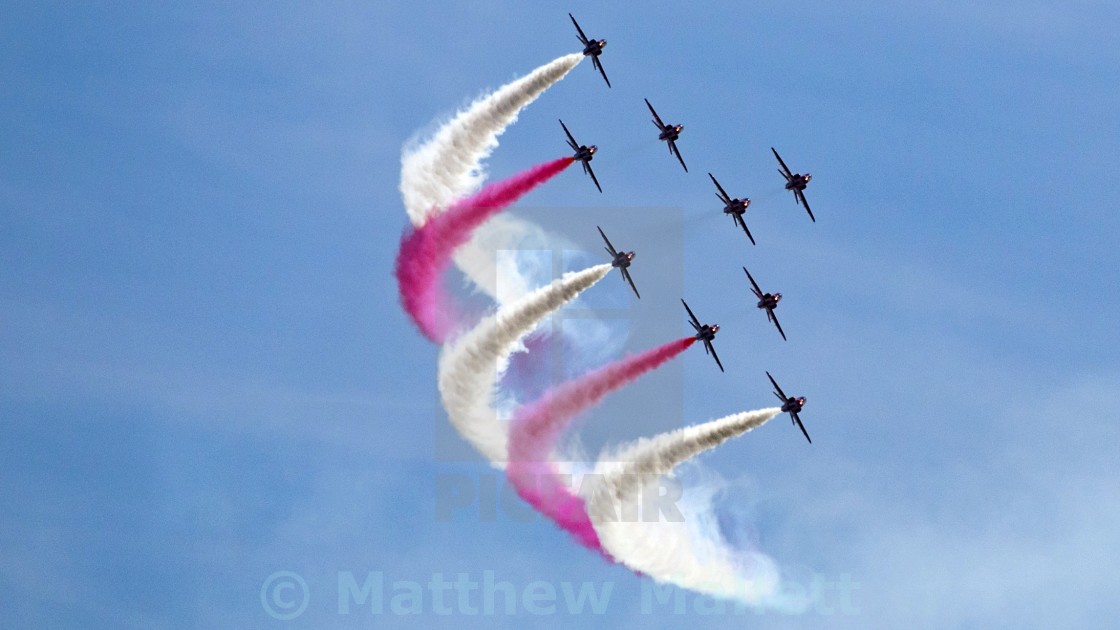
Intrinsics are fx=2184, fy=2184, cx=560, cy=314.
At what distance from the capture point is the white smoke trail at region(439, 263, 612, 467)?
4035 inches

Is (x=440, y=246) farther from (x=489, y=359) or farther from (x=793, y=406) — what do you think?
(x=793, y=406)

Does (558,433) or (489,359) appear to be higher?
(489,359)

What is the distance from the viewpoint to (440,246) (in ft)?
350

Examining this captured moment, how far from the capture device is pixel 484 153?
108688 mm

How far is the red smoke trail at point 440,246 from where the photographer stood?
104688 mm

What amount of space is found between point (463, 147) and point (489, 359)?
11895 mm

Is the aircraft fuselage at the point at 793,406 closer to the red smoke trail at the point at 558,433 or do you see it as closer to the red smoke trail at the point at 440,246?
the red smoke trail at the point at 558,433

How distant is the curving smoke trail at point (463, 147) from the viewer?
108 meters

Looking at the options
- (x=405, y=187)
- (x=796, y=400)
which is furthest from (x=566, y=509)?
(x=405, y=187)

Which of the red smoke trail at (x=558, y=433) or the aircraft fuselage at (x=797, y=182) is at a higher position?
the aircraft fuselage at (x=797, y=182)

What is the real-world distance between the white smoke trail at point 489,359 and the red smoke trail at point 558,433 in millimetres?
1009

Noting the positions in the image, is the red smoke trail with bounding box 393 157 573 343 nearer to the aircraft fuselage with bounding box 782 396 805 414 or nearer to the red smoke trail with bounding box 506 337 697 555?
the red smoke trail with bounding box 506 337 697 555

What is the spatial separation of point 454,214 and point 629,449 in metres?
15.1

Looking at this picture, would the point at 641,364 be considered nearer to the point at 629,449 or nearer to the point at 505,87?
the point at 629,449
